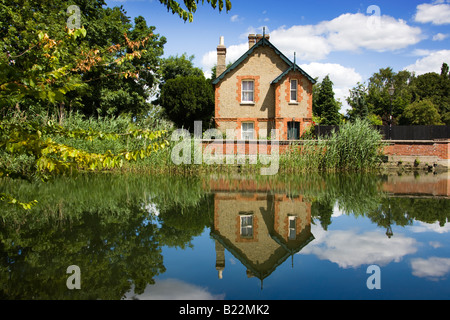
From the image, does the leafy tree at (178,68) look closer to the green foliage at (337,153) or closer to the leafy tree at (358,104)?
the leafy tree at (358,104)

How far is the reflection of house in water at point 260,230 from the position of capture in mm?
5055

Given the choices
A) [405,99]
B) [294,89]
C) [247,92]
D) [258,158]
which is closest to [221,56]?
[247,92]

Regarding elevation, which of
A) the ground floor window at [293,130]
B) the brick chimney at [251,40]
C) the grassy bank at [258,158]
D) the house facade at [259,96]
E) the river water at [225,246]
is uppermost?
the brick chimney at [251,40]

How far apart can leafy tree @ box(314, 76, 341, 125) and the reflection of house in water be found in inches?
1006

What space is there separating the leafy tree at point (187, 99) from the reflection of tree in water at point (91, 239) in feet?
77.8

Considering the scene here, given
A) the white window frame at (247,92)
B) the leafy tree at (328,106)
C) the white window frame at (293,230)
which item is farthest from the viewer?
the leafy tree at (328,106)

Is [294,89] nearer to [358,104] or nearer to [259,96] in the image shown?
[259,96]

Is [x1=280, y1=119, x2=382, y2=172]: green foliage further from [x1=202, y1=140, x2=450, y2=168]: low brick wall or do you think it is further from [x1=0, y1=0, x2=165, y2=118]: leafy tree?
[x1=0, y1=0, x2=165, y2=118]: leafy tree

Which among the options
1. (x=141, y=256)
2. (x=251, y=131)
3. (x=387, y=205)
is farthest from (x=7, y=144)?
(x=251, y=131)

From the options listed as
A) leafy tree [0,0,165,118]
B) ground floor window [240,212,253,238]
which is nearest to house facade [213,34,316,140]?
leafy tree [0,0,165,118]

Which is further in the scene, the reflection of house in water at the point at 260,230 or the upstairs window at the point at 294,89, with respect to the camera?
the upstairs window at the point at 294,89

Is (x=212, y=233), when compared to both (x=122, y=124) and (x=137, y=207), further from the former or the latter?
(x=122, y=124)

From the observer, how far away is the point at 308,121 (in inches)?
1013

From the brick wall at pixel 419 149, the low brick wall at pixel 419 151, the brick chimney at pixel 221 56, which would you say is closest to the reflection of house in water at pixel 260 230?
the low brick wall at pixel 419 151
